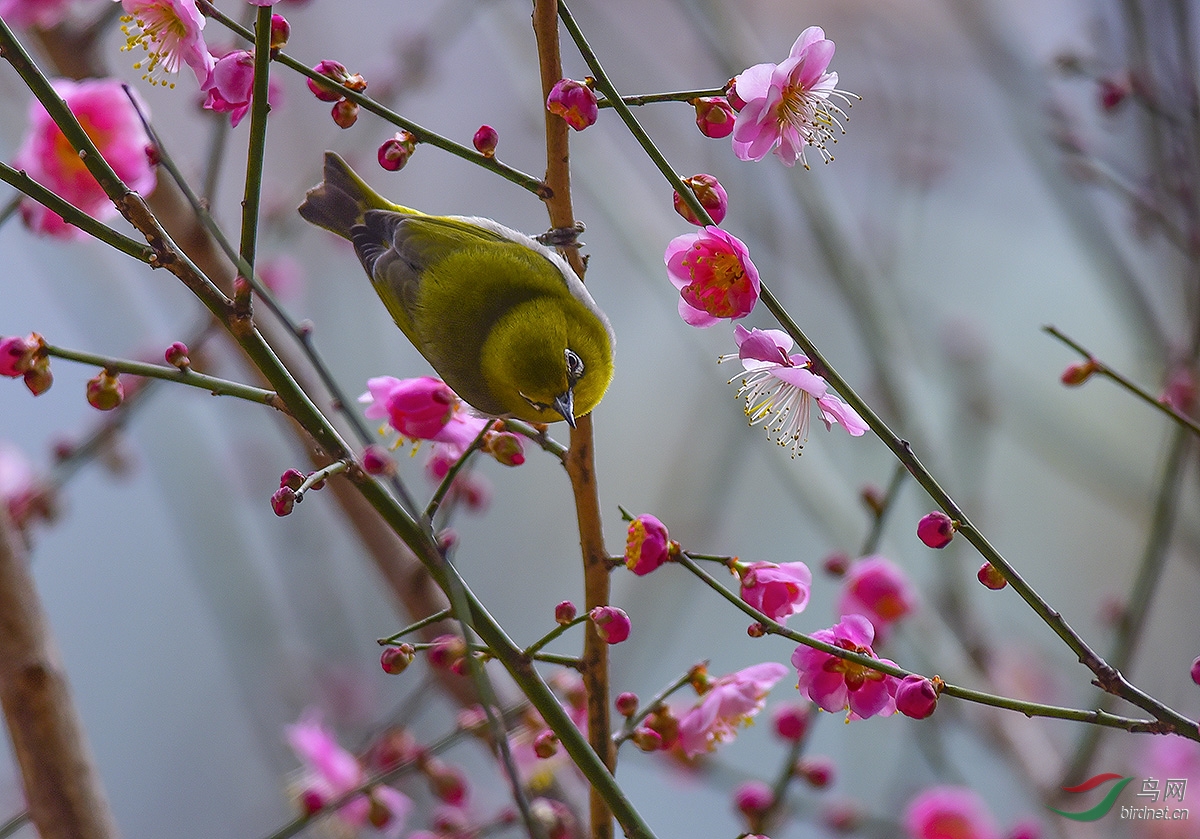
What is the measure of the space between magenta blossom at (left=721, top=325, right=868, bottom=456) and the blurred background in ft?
1.33

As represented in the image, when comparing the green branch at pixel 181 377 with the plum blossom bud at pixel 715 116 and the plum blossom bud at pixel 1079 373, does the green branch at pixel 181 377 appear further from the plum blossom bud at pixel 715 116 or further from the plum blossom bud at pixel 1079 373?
the plum blossom bud at pixel 1079 373

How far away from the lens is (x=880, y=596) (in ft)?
4.03

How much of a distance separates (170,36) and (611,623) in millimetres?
567

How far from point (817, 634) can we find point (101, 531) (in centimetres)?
287

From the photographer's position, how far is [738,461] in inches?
83.1

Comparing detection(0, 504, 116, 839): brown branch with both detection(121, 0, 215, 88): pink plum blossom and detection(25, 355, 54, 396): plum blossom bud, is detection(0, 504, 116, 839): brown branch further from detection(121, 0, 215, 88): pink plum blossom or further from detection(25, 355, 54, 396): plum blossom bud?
detection(121, 0, 215, 88): pink plum blossom

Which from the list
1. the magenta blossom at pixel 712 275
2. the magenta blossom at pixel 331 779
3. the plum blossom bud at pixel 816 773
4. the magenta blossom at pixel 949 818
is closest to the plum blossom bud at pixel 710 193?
the magenta blossom at pixel 712 275

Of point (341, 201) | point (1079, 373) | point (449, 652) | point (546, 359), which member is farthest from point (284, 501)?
point (341, 201)

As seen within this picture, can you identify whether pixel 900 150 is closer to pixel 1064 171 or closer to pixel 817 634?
pixel 1064 171

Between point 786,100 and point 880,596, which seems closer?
point 786,100

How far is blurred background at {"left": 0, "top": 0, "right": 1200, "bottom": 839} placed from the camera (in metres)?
1.58

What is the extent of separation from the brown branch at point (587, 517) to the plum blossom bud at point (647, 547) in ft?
0.08

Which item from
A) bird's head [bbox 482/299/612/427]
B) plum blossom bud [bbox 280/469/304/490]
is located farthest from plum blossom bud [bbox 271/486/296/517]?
bird's head [bbox 482/299/612/427]

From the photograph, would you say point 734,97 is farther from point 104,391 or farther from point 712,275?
point 104,391
